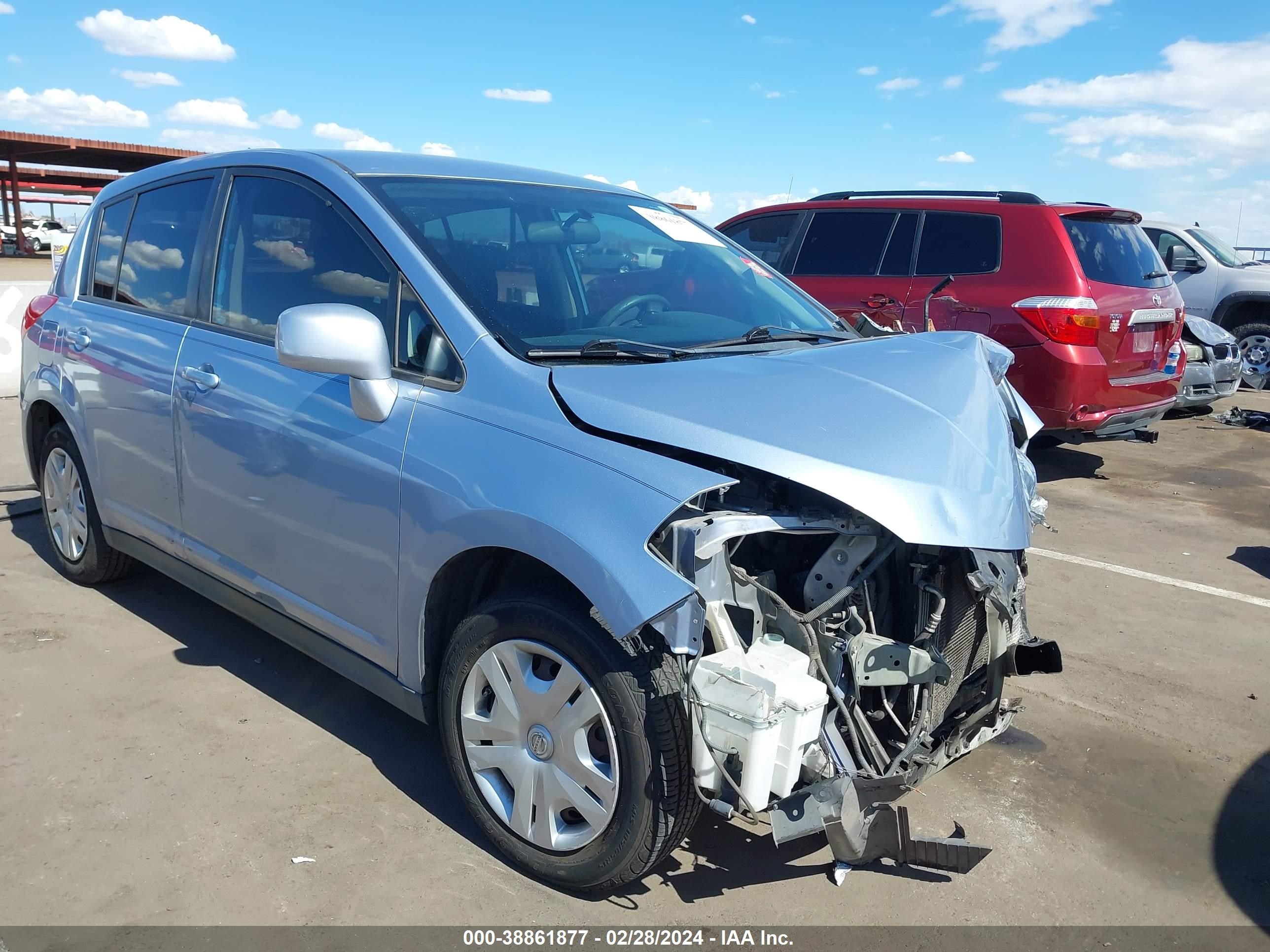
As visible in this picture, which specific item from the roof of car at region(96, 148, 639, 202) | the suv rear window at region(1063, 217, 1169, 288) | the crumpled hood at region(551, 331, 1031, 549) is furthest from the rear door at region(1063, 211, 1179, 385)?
the crumpled hood at region(551, 331, 1031, 549)

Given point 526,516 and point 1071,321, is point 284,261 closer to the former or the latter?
point 526,516

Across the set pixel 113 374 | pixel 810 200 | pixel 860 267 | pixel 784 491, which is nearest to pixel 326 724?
pixel 113 374

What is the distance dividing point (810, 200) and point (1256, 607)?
482cm

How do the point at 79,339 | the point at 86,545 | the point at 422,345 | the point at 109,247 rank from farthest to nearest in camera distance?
1. the point at 86,545
2. the point at 109,247
3. the point at 79,339
4. the point at 422,345

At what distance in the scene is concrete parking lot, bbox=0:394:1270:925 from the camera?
2627 millimetres

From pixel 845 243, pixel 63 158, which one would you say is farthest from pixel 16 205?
pixel 845 243

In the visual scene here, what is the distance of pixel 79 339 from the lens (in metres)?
4.27

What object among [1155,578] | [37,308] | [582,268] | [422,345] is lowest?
[1155,578]

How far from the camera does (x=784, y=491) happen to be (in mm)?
2465

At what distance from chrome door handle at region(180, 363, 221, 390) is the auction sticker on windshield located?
1617mm

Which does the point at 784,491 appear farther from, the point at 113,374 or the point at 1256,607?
the point at 1256,607

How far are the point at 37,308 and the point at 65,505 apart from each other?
0.93 m

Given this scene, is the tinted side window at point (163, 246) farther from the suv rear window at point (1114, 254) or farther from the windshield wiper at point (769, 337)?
the suv rear window at point (1114, 254)
